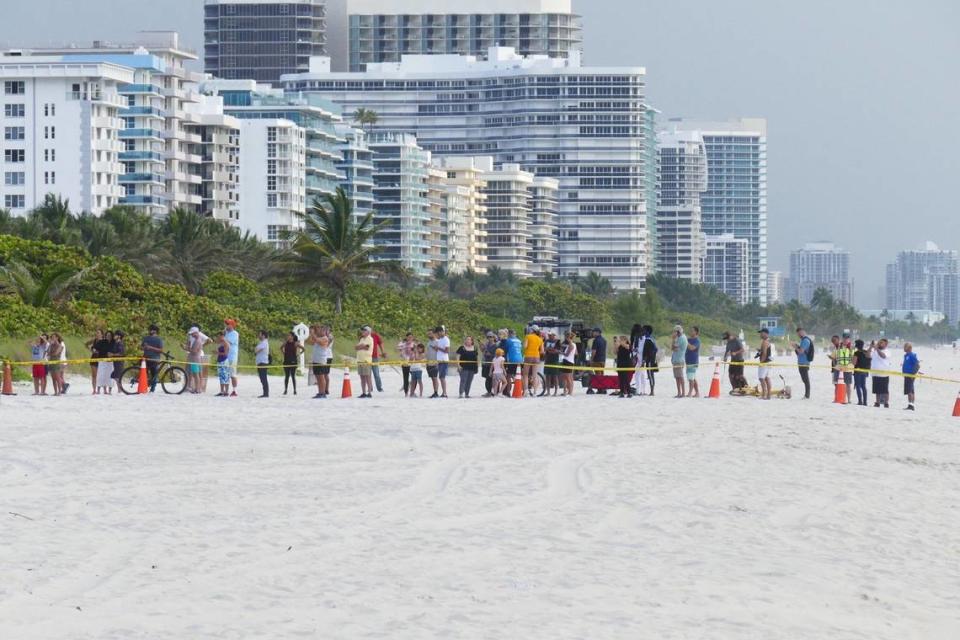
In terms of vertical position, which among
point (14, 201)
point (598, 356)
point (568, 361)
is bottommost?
point (568, 361)

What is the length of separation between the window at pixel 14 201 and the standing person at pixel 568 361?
79.6 m

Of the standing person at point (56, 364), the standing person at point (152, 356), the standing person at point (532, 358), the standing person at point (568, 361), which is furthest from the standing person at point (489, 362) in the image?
the standing person at point (56, 364)

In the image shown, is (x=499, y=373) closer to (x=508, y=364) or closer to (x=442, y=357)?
(x=508, y=364)

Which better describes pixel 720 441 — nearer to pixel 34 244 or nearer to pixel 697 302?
pixel 34 244

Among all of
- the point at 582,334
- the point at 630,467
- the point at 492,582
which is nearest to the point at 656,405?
the point at 582,334

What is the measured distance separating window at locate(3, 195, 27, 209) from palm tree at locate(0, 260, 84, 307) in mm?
61810

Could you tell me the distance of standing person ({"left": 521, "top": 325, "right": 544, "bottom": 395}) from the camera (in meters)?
32.8

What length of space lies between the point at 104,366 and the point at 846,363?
1339cm

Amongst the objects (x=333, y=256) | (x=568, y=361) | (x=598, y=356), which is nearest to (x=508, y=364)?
(x=568, y=361)

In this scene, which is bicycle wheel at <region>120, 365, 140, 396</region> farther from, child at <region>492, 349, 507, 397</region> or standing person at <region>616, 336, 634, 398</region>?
standing person at <region>616, 336, 634, 398</region>

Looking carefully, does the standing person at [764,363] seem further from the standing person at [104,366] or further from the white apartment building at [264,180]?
the white apartment building at [264,180]

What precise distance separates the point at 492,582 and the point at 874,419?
1824cm

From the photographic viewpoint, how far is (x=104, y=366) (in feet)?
106

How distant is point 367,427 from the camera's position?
23.9 m
